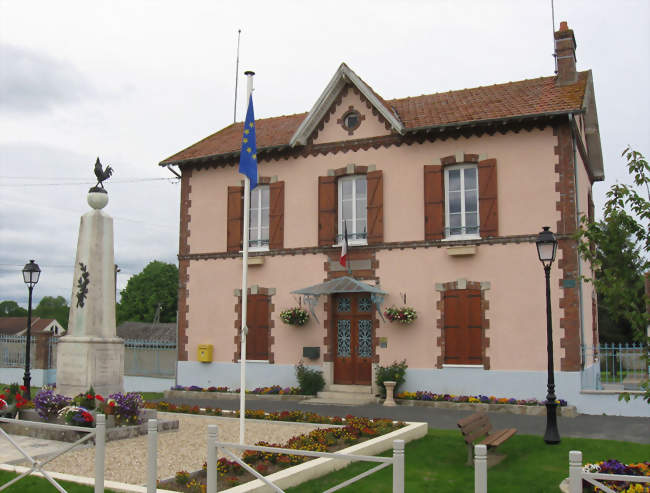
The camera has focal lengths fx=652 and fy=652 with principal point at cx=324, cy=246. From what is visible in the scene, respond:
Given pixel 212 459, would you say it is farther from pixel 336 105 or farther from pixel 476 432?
pixel 336 105

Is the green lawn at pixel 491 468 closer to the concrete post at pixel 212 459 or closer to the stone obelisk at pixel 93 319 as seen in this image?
the concrete post at pixel 212 459

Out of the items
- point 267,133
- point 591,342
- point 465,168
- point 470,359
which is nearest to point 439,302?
point 470,359

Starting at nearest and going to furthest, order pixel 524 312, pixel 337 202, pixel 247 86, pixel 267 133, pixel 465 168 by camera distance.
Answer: pixel 247 86 < pixel 524 312 < pixel 465 168 < pixel 337 202 < pixel 267 133

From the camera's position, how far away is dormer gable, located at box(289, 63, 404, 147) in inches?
677

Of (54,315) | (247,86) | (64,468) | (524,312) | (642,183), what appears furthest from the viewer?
(54,315)

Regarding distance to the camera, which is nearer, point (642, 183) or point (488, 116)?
point (642, 183)

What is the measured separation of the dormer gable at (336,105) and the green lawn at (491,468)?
350 inches

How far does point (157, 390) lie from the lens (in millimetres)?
20047

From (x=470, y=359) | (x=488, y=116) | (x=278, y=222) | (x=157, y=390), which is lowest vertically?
(x=157, y=390)

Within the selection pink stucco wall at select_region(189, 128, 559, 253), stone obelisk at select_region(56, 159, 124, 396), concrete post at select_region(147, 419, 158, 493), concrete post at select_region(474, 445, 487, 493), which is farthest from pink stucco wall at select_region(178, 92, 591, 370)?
concrete post at select_region(474, 445, 487, 493)

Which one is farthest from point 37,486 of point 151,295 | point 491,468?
point 151,295

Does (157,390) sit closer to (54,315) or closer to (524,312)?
(524,312)

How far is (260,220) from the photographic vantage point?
18938 millimetres

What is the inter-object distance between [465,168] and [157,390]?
37.3 ft
